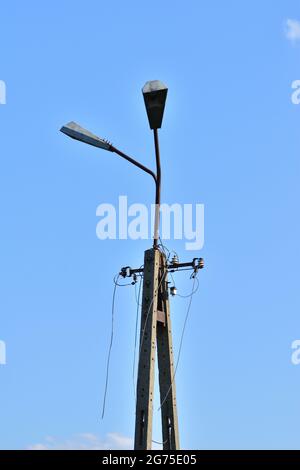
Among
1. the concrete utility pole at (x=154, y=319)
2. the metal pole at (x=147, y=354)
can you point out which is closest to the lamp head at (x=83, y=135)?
the concrete utility pole at (x=154, y=319)

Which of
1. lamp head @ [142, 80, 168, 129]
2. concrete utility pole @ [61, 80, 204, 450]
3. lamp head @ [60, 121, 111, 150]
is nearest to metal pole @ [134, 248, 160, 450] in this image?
concrete utility pole @ [61, 80, 204, 450]

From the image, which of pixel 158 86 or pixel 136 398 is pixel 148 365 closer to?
pixel 136 398

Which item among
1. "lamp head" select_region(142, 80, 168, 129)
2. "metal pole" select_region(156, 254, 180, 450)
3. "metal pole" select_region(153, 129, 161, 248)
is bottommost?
"metal pole" select_region(156, 254, 180, 450)

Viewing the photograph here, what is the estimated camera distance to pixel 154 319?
1094 centimetres

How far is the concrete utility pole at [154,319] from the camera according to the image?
34.3ft

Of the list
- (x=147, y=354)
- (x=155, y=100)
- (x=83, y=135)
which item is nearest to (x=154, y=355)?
(x=147, y=354)

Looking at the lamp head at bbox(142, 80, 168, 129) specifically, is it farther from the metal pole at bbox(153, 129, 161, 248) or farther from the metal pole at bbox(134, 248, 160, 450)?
the metal pole at bbox(134, 248, 160, 450)

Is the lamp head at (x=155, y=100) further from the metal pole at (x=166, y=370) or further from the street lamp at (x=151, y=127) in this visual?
the metal pole at (x=166, y=370)

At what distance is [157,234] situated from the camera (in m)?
11.6

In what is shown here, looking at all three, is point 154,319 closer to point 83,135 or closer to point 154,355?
point 154,355

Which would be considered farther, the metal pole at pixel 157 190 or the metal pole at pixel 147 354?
the metal pole at pixel 157 190

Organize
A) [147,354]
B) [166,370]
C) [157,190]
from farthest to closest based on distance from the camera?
1. [157,190]
2. [166,370]
3. [147,354]

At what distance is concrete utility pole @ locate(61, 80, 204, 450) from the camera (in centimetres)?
1047

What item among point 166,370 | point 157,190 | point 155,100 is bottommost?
point 166,370
